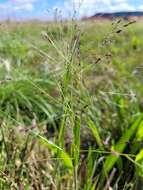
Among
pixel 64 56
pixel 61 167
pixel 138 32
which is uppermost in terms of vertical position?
pixel 64 56

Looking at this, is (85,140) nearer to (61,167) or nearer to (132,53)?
(61,167)

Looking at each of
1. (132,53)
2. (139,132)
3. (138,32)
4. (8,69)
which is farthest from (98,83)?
(138,32)

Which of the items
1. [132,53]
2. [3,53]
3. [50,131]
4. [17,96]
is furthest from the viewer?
[132,53]

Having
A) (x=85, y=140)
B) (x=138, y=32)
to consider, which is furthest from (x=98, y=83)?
(x=138, y=32)

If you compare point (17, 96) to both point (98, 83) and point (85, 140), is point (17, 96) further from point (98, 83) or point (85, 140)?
point (98, 83)

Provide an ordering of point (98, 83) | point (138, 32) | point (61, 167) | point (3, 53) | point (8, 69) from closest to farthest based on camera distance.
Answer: point (61, 167), point (8, 69), point (98, 83), point (3, 53), point (138, 32)

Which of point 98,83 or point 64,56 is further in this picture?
point 98,83

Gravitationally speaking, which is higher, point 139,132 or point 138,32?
point 139,132
